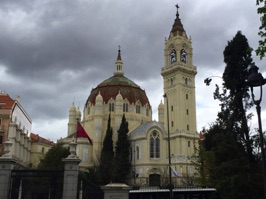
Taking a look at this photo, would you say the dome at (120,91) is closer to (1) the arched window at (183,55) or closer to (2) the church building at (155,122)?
(2) the church building at (155,122)

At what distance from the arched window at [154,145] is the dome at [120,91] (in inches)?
495

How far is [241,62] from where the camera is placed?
22766 mm

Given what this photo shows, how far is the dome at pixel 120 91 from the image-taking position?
76.3 m

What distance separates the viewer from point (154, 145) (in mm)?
64688

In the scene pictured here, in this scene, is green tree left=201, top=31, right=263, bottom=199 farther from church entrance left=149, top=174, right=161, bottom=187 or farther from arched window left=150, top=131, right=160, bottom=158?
arched window left=150, top=131, right=160, bottom=158

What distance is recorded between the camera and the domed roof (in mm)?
76312

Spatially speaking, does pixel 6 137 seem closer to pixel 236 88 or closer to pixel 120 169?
pixel 120 169

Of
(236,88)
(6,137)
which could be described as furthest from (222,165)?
(6,137)

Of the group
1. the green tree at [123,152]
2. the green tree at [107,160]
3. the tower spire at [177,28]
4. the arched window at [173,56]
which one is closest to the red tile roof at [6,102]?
the green tree at [107,160]

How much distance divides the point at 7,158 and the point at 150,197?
13780 mm

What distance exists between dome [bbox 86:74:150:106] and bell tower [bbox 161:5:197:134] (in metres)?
9.73

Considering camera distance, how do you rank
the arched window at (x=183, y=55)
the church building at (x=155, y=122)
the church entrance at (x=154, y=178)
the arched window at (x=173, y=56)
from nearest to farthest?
the church entrance at (x=154, y=178)
the church building at (x=155, y=122)
the arched window at (x=183, y=55)
the arched window at (x=173, y=56)

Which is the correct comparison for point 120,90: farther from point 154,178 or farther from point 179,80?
point 154,178

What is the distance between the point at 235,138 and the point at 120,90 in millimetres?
56695
